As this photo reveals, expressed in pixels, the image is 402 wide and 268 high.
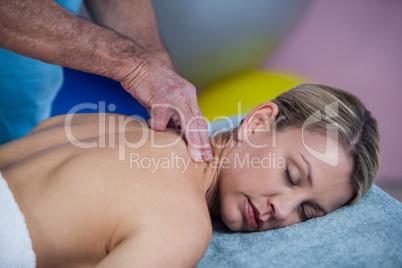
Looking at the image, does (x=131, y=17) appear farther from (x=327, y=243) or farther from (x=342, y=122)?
(x=327, y=243)

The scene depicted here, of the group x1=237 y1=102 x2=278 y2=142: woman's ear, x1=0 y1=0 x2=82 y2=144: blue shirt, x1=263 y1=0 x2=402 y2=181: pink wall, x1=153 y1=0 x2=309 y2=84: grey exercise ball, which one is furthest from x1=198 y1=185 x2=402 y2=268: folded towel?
x1=263 y1=0 x2=402 y2=181: pink wall

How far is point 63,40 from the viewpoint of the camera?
105 centimetres

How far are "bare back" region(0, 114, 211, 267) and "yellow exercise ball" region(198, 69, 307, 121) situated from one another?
1.09 m

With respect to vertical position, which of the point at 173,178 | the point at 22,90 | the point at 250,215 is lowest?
the point at 22,90

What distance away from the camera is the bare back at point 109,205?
32.0 inches

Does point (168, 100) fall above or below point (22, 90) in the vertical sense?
above

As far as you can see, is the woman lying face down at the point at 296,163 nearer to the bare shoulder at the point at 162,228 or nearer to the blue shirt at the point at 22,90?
the bare shoulder at the point at 162,228

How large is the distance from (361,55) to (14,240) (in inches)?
75.5

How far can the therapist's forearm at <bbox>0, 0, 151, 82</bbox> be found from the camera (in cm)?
99

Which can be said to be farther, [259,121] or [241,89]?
[241,89]

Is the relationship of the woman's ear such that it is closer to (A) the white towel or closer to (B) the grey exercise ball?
(A) the white towel

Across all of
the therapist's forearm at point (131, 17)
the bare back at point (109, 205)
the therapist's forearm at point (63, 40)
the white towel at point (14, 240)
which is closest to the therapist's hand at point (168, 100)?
the therapist's forearm at point (63, 40)

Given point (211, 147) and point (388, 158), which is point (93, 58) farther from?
point (388, 158)

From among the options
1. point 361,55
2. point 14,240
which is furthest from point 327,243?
point 361,55
